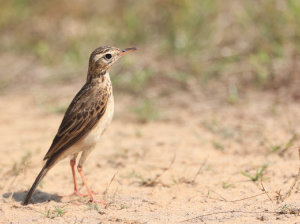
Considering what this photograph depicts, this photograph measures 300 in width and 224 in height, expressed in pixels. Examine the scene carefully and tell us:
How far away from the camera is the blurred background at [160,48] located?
364 inches

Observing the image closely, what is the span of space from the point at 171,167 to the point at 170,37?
209 inches

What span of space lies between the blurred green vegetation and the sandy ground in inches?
40.5

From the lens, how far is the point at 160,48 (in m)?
10.7

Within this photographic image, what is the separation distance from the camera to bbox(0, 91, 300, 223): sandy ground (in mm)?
4855

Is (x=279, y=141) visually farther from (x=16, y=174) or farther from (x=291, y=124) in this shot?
(x=16, y=174)

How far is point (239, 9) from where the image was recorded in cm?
1170

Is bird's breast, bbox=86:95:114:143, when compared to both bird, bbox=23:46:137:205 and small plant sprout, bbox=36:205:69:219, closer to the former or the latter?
bird, bbox=23:46:137:205

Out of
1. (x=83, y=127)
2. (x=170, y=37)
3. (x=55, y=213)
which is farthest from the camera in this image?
(x=170, y=37)

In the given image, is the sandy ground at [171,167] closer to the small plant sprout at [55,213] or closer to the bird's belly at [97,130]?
the small plant sprout at [55,213]

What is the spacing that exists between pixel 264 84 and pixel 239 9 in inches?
134

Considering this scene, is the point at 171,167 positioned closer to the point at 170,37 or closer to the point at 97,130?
the point at 97,130

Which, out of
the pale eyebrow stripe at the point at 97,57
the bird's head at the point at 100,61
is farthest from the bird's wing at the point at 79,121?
the pale eyebrow stripe at the point at 97,57

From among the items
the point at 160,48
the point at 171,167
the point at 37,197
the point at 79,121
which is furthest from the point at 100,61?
the point at 160,48

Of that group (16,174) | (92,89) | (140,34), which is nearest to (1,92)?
(140,34)
